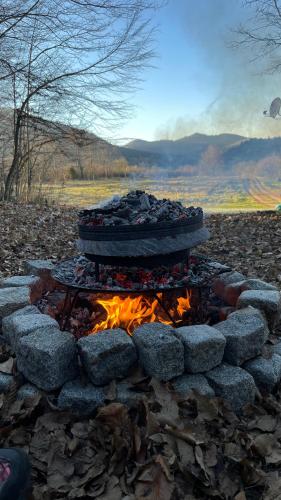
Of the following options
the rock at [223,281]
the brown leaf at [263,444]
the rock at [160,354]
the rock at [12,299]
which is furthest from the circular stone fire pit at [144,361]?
the rock at [223,281]

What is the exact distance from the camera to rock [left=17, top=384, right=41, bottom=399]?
8.33ft

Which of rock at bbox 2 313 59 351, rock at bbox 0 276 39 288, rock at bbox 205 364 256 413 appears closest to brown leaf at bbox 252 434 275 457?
rock at bbox 205 364 256 413

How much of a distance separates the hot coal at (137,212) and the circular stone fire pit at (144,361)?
34.3 inches

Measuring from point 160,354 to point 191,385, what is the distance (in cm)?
30

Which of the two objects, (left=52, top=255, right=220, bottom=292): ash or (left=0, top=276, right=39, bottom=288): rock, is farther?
(left=0, top=276, right=39, bottom=288): rock

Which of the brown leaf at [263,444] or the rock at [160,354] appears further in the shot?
the rock at [160,354]

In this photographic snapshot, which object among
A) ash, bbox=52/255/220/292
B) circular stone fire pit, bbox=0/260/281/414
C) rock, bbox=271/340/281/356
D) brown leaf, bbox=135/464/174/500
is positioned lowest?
brown leaf, bbox=135/464/174/500

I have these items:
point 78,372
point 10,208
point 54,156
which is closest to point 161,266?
point 78,372

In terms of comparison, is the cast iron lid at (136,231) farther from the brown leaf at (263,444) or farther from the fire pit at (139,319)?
the brown leaf at (263,444)

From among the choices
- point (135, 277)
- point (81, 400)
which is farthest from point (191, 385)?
point (135, 277)

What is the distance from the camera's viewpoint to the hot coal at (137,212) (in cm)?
318

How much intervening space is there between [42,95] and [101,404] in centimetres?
1320

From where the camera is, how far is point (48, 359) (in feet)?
8.09

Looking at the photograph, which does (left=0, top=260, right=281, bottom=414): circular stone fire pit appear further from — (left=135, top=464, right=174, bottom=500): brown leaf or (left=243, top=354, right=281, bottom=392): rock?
(left=135, top=464, right=174, bottom=500): brown leaf
